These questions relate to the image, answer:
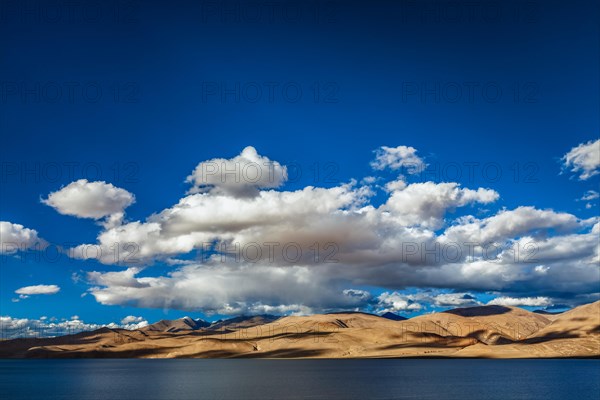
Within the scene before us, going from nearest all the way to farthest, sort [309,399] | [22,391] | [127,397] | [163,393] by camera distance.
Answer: [309,399], [127,397], [163,393], [22,391]

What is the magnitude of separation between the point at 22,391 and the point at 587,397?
147459mm

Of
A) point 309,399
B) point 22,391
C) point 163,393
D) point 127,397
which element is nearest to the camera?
point 309,399

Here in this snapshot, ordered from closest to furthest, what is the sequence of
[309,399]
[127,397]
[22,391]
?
[309,399] < [127,397] < [22,391]

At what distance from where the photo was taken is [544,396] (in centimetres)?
12950

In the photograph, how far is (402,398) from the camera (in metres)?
122

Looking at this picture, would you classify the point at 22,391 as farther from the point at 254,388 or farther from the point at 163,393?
the point at 254,388

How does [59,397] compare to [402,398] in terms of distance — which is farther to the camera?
[59,397]

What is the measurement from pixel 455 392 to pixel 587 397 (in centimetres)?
2998

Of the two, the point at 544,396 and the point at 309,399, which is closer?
the point at 309,399

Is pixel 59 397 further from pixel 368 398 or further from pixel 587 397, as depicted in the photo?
pixel 587 397

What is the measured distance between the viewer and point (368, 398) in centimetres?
12212

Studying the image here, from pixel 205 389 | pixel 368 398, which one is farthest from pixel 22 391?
pixel 368 398

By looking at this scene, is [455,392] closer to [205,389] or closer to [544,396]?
[544,396]

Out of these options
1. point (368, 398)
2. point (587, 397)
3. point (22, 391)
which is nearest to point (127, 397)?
point (22, 391)
